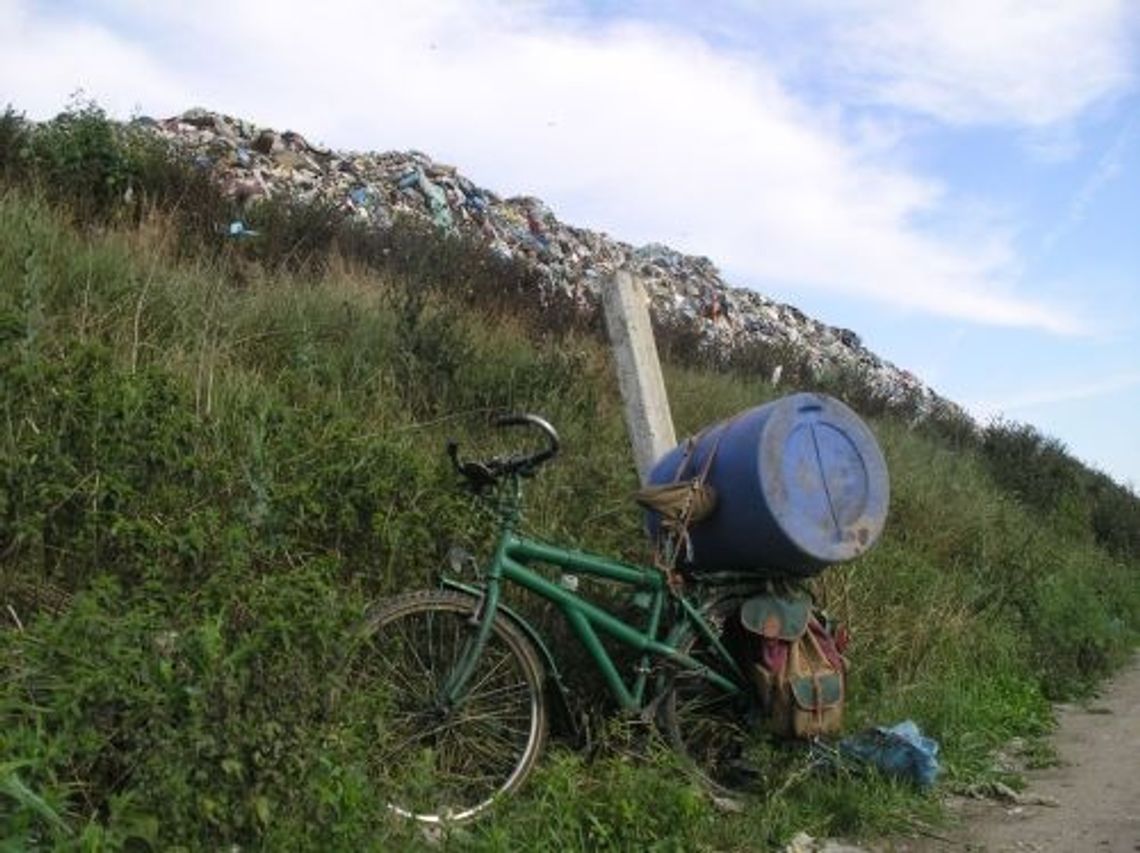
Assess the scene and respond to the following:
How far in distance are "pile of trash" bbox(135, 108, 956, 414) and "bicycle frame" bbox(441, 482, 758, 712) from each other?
500 centimetres

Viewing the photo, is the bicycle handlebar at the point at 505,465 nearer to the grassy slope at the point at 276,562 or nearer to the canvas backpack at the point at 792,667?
the grassy slope at the point at 276,562

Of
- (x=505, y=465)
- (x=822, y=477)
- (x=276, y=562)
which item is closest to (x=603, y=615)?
(x=505, y=465)

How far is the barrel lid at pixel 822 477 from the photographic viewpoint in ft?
16.5

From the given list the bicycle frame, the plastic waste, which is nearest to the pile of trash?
the plastic waste

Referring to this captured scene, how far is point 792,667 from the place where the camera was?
5117mm

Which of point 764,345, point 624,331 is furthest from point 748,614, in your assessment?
point 764,345

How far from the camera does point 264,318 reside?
264 inches

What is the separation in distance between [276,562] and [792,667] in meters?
2.22

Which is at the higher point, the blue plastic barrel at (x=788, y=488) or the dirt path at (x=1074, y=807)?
the blue plastic barrel at (x=788, y=488)

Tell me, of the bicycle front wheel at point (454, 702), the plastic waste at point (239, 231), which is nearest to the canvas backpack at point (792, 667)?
the bicycle front wheel at point (454, 702)

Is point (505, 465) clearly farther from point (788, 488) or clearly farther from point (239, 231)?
point (239, 231)

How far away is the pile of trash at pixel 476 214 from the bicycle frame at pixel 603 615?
16.4 ft

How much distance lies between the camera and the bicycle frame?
14.8 ft

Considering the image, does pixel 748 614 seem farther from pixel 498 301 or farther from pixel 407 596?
pixel 498 301
